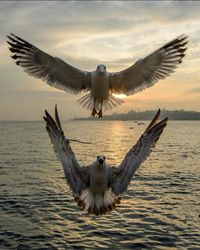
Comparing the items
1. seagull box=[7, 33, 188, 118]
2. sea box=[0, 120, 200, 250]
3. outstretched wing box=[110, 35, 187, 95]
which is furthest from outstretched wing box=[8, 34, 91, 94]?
sea box=[0, 120, 200, 250]

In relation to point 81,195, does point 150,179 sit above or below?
below

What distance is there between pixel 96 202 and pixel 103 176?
73 cm

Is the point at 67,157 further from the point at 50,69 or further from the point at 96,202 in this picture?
the point at 50,69

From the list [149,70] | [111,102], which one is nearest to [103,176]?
[111,102]

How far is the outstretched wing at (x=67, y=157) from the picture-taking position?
9.84 meters

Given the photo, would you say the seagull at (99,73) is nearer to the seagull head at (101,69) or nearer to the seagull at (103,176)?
the seagull head at (101,69)

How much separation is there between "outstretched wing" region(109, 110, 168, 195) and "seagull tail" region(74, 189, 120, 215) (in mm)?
239

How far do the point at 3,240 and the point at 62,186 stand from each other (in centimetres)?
1263

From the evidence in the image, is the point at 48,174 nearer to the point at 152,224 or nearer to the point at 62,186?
the point at 62,186

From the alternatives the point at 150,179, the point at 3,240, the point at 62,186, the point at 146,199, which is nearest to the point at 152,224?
the point at 146,199

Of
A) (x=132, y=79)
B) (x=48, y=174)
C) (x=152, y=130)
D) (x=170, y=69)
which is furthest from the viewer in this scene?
(x=48, y=174)

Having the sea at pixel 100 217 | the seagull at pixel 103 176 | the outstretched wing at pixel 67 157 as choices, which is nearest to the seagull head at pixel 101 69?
the seagull at pixel 103 176

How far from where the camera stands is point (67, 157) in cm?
1052

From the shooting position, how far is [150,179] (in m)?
36.7
